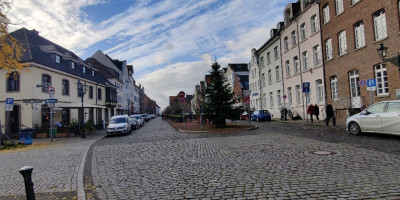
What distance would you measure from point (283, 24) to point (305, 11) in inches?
277

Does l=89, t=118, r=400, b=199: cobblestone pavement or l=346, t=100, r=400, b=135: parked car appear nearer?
l=89, t=118, r=400, b=199: cobblestone pavement

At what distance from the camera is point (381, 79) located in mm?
17766

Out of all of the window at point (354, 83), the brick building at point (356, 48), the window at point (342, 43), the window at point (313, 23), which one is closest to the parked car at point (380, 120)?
the brick building at point (356, 48)

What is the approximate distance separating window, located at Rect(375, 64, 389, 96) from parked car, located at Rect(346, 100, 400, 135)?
6397mm

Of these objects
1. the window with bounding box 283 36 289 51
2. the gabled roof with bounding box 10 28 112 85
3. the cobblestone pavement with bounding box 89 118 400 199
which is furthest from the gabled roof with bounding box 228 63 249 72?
the cobblestone pavement with bounding box 89 118 400 199

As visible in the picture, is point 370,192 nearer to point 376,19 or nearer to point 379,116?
point 379,116

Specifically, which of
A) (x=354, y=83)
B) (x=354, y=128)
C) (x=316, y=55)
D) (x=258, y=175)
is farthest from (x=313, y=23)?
(x=258, y=175)

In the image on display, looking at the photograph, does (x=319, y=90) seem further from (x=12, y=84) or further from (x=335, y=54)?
(x=12, y=84)

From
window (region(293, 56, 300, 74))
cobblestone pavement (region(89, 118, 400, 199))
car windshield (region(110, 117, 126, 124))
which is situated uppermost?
window (region(293, 56, 300, 74))

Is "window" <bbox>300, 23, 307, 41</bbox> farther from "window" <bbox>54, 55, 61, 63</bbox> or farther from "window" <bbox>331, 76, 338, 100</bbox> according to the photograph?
"window" <bbox>54, 55, 61, 63</bbox>

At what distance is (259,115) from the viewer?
3262 cm

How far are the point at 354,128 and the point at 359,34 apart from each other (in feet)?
33.5

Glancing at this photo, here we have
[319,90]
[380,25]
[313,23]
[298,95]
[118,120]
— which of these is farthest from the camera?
[298,95]

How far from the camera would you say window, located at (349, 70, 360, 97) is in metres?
20.2
